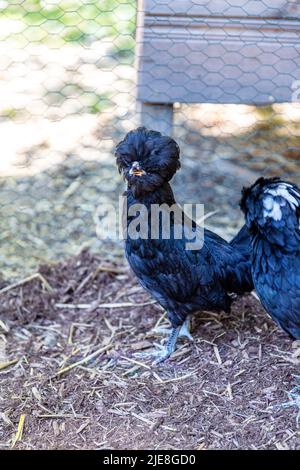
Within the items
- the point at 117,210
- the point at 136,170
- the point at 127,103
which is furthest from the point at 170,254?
the point at 127,103

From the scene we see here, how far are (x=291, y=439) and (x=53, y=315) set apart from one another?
5.42 ft

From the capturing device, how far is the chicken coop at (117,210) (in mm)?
3297

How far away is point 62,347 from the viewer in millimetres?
3832

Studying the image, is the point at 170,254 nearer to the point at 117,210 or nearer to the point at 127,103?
the point at 117,210

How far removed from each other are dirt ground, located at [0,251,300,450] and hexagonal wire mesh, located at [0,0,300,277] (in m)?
0.48

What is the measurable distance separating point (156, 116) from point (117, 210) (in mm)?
915

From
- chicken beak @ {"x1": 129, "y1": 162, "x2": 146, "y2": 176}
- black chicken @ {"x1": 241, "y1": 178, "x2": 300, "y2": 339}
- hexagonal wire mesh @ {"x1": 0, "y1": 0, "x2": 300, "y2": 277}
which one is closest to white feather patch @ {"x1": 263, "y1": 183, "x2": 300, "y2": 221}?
black chicken @ {"x1": 241, "y1": 178, "x2": 300, "y2": 339}

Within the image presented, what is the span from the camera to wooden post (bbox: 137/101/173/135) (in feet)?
14.1

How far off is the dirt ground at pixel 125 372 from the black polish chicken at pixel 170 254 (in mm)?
236

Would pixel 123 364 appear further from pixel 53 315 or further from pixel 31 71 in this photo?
pixel 31 71

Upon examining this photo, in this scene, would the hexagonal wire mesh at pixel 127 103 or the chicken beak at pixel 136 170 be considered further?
the hexagonal wire mesh at pixel 127 103

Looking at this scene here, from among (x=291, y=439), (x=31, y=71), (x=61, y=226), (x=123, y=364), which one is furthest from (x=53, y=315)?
(x=31, y=71)

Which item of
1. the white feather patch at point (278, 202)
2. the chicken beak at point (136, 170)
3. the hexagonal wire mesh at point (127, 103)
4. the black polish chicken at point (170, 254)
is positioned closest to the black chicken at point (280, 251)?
the white feather patch at point (278, 202)

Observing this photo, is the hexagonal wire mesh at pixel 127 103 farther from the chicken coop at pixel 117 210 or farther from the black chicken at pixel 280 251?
the black chicken at pixel 280 251
